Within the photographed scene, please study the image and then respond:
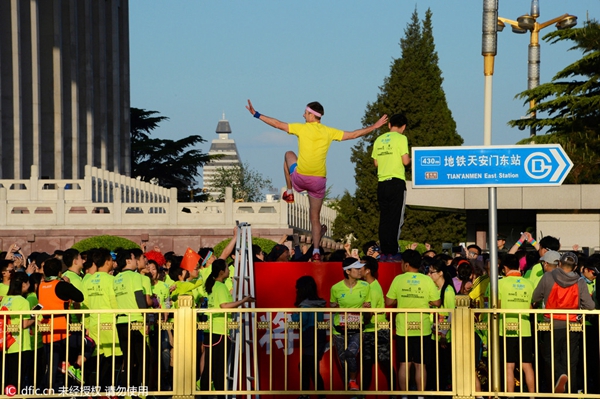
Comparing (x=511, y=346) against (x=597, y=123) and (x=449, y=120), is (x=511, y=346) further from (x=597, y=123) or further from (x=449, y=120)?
(x=449, y=120)

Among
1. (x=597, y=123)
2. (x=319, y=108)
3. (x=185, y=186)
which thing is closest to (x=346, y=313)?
(x=319, y=108)

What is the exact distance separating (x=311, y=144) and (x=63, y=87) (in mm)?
42455

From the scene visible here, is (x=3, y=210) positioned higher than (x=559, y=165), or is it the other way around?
(x=3, y=210)

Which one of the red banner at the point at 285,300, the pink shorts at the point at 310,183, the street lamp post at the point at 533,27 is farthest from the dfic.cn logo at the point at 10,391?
the street lamp post at the point at 533,27

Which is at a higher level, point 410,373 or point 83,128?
point 83,128

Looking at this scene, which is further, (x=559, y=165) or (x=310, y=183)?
(x=310, y=183)

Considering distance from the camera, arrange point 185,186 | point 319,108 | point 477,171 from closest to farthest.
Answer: point 477,171
point 319,108
point 185,186

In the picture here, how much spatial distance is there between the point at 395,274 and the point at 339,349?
4.54 ft

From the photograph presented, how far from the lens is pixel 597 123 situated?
33.1m

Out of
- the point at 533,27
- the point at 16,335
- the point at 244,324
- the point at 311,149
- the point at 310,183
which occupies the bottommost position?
the point at 16,335

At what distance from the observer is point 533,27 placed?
100 feet

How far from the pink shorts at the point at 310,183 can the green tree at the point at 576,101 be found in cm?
2043

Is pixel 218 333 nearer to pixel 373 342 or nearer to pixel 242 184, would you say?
pixel 373 342

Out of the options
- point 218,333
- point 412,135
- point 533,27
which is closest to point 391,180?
point 218,333
